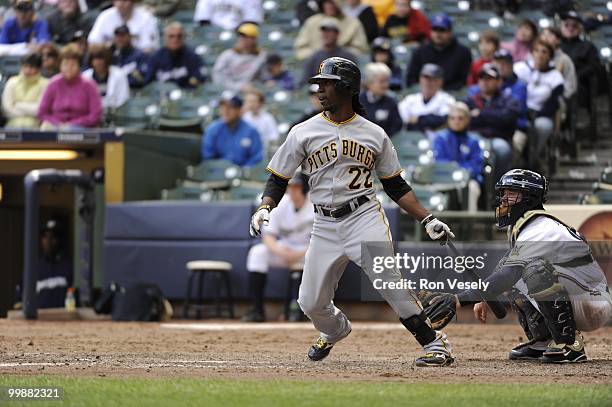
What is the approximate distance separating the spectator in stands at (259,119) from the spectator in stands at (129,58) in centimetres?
202

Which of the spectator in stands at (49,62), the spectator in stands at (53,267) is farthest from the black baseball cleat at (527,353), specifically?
the spectator in stands at (49,62)

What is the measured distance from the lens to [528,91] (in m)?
13.6

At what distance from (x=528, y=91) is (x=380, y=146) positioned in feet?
23.0

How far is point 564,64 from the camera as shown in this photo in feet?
45.3

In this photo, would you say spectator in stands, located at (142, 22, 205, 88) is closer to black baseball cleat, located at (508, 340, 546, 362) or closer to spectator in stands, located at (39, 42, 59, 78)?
spectator in stands, located at (39, 42, 59, 78)

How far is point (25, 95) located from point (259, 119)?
2669mm

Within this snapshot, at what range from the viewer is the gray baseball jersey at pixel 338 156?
6910mm

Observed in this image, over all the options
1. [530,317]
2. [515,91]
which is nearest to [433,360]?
[530,317]

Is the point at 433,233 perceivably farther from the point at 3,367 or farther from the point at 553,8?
the point at 553,8

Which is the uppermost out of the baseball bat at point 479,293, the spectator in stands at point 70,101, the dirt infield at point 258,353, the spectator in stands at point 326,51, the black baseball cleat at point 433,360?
the spectator in stands at point 326,51

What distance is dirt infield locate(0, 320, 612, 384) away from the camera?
21.3 feet

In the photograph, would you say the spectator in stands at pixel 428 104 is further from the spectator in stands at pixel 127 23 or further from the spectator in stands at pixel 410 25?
the spectator in stands at pixel 127 23

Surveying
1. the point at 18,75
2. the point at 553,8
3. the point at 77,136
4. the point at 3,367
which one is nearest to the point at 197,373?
the point at 3,367

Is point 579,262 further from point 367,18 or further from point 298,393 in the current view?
point 367,18
